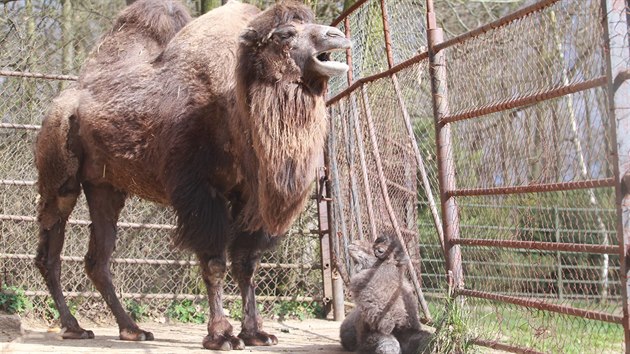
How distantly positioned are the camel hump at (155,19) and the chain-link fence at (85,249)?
39.1 inches

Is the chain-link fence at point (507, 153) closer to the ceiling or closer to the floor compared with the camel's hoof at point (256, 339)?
closer to the ceiling

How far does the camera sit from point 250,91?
213 inches

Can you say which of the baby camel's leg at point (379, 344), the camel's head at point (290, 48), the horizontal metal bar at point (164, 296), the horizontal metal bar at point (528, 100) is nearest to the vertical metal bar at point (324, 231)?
the horizontal metal bar at point (164, 296)

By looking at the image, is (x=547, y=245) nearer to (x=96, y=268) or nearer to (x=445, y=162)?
(x=445, y=162)

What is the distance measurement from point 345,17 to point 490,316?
3180mm

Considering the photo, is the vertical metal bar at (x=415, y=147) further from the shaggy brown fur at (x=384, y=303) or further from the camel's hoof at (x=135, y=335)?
the camel's hoof at (x=135, y=335)

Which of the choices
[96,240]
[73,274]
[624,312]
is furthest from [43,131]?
[624,312]

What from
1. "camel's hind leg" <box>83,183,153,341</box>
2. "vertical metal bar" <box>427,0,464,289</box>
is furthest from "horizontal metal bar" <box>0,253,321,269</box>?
"vertical metal bar" <box>427,0,464,289</box>

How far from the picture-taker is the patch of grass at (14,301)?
752cm

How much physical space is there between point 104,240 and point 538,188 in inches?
159

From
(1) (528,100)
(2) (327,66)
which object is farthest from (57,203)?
(1) (528,100)

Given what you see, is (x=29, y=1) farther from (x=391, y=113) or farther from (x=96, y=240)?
(x=391, y=113)

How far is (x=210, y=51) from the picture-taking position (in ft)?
20.1

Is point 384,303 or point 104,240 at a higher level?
point 104,240
